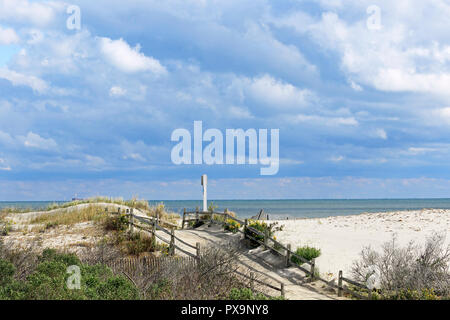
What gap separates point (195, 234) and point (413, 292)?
37.2 feet

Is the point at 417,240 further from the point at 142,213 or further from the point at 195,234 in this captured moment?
the point at 142,213

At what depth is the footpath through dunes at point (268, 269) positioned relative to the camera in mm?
13953

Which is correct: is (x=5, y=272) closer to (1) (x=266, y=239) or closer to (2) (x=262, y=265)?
(2) (x=262, y=265)

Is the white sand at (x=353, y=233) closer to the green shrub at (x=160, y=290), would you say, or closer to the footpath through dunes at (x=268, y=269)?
the footpath through dunes at (x=268, y=269)

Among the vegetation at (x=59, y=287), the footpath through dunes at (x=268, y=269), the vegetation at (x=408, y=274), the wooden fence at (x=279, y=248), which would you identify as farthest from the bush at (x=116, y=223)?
the vegetation at (x=408, y=274)

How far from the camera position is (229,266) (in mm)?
11750

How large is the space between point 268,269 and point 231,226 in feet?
15.3

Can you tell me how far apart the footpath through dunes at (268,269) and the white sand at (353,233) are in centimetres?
103

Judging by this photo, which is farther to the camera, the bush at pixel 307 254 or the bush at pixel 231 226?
the bush at pixel 231 226

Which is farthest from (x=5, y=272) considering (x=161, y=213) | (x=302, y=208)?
(x=302, y=208)

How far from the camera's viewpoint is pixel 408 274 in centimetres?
1257

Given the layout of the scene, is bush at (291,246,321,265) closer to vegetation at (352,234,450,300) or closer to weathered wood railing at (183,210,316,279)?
weathered wood railing at (183,210,316,279)

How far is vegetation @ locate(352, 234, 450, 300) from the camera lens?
40.1 ft
